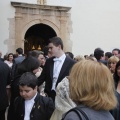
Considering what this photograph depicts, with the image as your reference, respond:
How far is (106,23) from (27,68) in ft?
40.2

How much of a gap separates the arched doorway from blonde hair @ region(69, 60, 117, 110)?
14289 mm

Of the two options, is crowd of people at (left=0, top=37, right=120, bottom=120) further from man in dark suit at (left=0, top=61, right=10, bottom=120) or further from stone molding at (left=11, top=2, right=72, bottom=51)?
stone molding at (left=11, top=2, right=72, bottom=51)

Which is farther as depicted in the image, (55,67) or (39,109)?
(55,67)

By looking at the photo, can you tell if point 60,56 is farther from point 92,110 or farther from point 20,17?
point 20,17

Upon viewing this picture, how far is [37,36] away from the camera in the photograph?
687 inches

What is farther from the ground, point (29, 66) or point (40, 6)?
point (40, 6)

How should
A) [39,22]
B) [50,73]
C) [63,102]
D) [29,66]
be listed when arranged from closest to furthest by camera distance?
[63,102], [29,66], [50,73], [39,22]

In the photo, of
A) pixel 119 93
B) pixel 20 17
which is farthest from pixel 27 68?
pixel 20 17

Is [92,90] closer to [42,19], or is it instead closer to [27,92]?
[27,92]

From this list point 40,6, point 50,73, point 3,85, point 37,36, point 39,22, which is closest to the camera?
point 50,73

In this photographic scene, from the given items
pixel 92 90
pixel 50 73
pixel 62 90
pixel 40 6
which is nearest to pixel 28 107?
pixel 62 90

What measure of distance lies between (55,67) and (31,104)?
1656 millimetres

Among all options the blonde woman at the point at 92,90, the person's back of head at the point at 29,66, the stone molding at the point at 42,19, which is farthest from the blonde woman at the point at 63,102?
the stone molding at the point at 42,19

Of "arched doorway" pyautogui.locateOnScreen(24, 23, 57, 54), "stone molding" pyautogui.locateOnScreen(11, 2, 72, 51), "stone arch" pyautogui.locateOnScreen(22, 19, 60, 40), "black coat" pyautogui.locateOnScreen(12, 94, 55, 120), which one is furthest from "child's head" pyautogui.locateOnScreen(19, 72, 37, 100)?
"arched doorway" pyautogui.locateOnScreen(24, 23, 57, 54)
